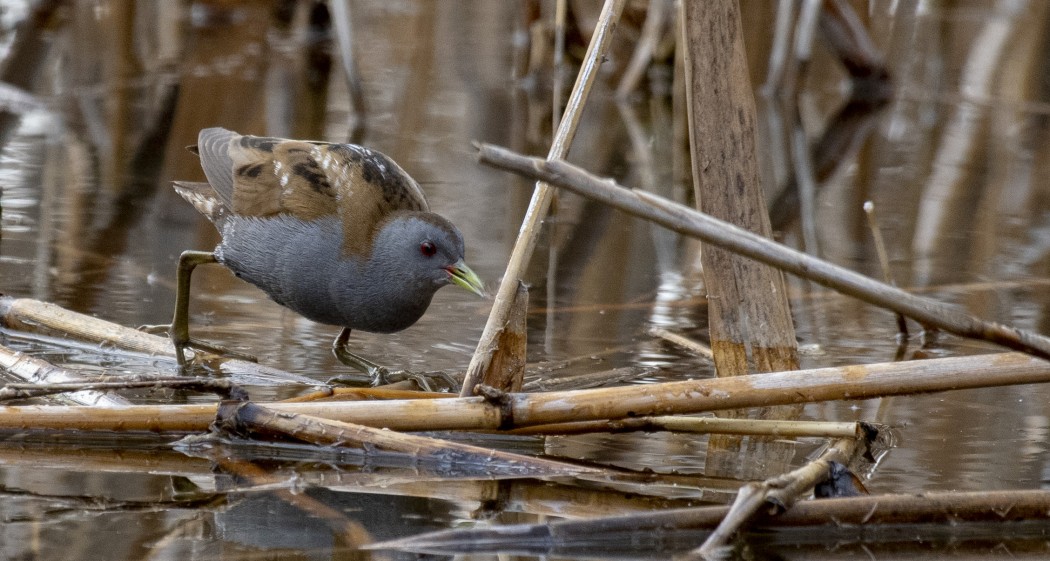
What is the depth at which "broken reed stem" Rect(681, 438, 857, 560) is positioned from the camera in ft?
7.28

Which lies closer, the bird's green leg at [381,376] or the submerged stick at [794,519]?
the submerged stick at [794,519]

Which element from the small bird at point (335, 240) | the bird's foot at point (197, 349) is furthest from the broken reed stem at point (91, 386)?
the bird's foot at point (197, 349)

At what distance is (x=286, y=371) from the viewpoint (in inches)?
139

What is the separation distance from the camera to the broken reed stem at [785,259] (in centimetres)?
201

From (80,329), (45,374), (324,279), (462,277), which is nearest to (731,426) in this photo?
(462,277)

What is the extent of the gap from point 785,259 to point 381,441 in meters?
0.99

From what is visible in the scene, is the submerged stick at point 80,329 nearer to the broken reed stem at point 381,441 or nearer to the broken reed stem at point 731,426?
the broken reed stem at point 381,441

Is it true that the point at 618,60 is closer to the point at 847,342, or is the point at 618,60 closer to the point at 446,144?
the point at 446,144

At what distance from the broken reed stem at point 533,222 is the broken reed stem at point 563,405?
244mm

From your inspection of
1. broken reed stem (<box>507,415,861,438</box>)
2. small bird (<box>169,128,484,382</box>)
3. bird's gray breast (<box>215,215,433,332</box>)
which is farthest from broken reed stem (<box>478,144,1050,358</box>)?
bird's gray breast (<box>215,215,433,332</box>)

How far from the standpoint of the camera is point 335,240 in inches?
136

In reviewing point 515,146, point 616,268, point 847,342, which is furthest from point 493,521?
point 515,146

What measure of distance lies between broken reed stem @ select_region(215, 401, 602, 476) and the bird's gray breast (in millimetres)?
676

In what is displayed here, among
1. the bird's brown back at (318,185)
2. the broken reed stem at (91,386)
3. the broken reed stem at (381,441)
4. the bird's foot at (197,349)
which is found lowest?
the bird's foot at (197,349)
